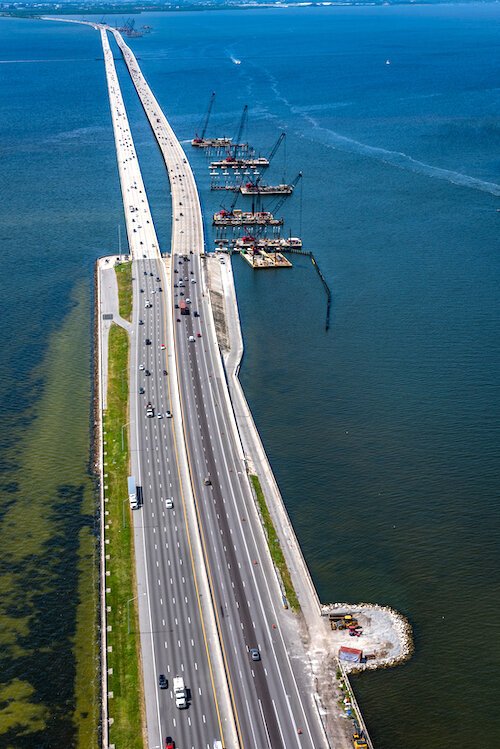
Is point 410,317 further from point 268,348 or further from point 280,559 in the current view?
point 280,559

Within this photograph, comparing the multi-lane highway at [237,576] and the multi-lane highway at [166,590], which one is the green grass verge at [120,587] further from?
the multi-lane highway at [237,576]

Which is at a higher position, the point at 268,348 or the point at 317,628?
the point at 268,348

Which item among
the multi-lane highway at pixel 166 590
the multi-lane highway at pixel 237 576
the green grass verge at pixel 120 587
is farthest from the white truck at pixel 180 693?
the multi-lane highway at pixel 237 576

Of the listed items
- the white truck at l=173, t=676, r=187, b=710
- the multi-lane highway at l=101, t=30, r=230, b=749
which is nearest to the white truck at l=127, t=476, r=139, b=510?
the multi-lane highway at l=101, t=30, r=230, b=749

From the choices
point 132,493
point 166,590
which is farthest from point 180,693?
point 132,493

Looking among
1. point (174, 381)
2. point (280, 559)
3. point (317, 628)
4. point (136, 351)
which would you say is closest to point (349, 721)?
point (317, 628)

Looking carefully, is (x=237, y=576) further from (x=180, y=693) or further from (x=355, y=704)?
(x=355, y=704)
